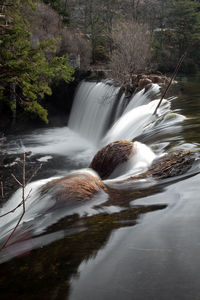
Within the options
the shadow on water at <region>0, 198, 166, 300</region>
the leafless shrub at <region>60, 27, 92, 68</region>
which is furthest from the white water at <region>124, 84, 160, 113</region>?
the leafless shrub at <region>60, 27, 92, 68</region>

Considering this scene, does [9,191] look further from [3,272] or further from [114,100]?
[114,100]

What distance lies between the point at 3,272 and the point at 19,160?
453 inches

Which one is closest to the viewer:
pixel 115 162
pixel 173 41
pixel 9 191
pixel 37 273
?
pixel 37 273

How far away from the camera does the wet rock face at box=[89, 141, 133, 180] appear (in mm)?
5816

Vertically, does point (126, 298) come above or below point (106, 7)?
below

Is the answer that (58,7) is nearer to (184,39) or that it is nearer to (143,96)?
(184,39)

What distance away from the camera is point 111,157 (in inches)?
234

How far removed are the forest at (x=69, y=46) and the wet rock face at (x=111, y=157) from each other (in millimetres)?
3313

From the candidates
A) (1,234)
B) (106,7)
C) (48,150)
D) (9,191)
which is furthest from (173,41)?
(1,234)

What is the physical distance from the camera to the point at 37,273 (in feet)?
7.79

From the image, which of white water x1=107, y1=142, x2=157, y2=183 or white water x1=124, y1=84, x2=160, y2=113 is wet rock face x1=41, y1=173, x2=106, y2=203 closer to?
white water x1=107, y1=142, x2=157, y2=183

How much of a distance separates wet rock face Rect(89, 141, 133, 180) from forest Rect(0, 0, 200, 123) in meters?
3.31

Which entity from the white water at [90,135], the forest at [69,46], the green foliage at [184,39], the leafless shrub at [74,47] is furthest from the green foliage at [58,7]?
the white water at [90,135]

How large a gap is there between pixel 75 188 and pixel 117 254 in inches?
60.5
